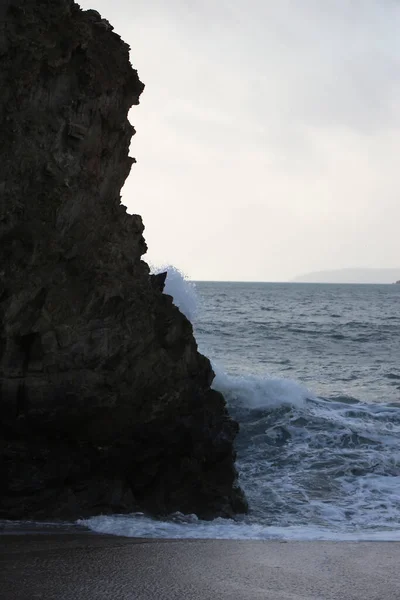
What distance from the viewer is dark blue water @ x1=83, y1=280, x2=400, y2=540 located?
8711 millimetres

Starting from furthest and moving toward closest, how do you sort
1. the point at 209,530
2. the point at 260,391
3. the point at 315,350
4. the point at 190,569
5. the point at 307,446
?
the point at 315,350, the point at 260,391, the point at 307,446, the point at 209,530, the point at 190,569

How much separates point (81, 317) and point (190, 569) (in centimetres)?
320

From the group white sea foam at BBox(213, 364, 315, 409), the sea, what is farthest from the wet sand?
white sea foam at BBox(213, 364, 315, 409)

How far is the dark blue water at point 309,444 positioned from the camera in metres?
8.71

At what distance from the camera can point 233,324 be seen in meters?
38.7

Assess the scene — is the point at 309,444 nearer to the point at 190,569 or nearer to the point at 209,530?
the point at 209,530

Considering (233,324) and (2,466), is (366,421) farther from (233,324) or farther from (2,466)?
(233,324)

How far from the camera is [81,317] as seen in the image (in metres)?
8.35

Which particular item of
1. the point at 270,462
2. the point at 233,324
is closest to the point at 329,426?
the point at 270,462

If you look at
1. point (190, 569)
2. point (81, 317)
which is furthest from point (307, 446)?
point (190, 569)

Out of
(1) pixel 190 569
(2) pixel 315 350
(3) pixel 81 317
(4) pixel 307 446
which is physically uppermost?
(3) pixel 81 317

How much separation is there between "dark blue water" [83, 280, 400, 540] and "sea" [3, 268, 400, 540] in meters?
→ 0.02

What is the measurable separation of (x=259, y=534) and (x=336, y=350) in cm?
2113

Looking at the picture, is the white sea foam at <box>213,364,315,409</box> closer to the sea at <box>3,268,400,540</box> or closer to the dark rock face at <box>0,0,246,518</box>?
the sea at <box>3,268,400,540</box>
